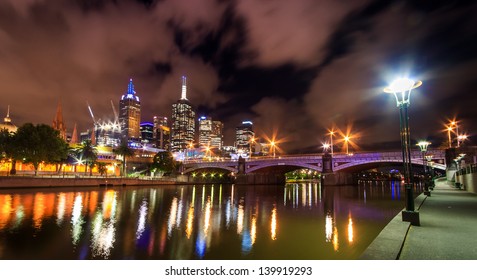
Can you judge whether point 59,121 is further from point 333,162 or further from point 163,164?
point 333,162

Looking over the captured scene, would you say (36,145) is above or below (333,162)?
above

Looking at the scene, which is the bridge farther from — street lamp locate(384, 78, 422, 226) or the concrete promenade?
the concrete promenade

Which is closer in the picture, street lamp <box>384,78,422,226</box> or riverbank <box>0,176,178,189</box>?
street lamp <box>384,78,422,226</box>

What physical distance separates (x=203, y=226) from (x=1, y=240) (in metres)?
9.79

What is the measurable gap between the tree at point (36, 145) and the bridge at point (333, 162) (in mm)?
57180

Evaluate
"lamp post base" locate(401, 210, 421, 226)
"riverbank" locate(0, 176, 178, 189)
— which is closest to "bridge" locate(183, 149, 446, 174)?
"riverbank" locate(0, 176, 178, 189)

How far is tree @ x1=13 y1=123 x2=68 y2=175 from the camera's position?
5534cm

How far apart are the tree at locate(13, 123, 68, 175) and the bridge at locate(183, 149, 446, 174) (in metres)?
57.2

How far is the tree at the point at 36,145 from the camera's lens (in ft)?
182

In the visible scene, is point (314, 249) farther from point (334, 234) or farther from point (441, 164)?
point (441, 164)

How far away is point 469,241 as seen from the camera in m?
9.38

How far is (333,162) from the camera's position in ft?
271

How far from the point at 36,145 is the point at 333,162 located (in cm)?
7281

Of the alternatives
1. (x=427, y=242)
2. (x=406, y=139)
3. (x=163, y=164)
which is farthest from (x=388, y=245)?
(x=163, y=164)
